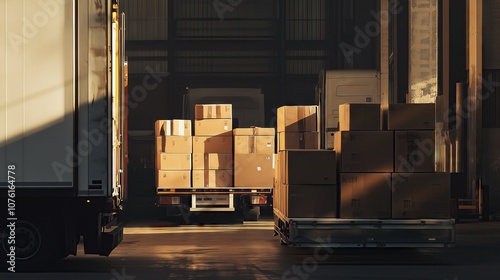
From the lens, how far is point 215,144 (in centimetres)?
2628

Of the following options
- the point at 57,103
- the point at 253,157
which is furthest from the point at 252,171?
the point at 57,103

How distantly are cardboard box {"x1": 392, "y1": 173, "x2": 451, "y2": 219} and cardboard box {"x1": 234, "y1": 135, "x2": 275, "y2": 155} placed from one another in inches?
404

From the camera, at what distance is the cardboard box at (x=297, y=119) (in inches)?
952

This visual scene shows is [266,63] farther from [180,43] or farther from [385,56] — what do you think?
[385,56]

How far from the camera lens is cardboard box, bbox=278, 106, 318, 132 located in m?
24.2

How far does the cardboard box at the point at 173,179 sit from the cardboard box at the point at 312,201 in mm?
9734

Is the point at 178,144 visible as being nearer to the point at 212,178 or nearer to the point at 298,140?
the point at 212,178

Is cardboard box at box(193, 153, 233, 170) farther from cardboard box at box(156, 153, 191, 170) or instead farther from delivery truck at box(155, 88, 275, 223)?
cardboard box at box(156, 153, 191, 170)

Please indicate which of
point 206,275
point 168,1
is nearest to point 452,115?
point 206,275

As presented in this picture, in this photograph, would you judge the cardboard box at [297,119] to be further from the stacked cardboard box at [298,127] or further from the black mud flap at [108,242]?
the black mud flap at [108,242]

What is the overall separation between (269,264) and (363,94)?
9.66 meters

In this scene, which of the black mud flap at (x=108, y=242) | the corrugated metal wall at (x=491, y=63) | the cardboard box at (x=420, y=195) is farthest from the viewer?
the corrugated metal wall at (x=491, y=63)

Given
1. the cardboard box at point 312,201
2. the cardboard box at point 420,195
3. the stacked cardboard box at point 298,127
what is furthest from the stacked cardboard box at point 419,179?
the stacked cardboard box at point 298,127

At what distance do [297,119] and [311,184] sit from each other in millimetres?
8369
